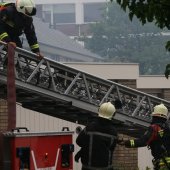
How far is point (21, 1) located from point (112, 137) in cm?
407

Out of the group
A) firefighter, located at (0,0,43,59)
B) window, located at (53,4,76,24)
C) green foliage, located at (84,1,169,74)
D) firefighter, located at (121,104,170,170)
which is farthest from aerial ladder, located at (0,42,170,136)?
window, located at (53,4,76,24)

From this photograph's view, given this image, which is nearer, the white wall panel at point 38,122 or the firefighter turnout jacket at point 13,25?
the firefighter turnout jacket at point 13,25

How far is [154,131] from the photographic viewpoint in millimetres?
12758

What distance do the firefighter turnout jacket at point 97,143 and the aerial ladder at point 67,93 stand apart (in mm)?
3140

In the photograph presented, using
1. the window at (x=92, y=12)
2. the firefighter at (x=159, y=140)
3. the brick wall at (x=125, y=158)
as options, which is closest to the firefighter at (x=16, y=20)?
the firefighter at (x=159, y=140)

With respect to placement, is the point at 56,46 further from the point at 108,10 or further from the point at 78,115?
the point at 78,115

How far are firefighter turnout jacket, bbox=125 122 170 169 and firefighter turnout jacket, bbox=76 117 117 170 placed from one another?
105 cm

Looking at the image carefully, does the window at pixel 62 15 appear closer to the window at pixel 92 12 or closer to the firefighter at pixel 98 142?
the window at pixel 92 12

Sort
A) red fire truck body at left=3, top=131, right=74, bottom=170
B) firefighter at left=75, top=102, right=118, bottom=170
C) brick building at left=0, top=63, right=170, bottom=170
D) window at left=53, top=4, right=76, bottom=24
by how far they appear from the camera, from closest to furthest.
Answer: red fire truck body at left=3, top=131, right=74, bottom=170 → firefighter at left=75, top=102, right=118, bottom=170 → brick building at left=0, top=63, right=170, bottom=170 → window at left=53, top=4, right=76, bottom=24

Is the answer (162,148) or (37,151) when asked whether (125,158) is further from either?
(37,151)

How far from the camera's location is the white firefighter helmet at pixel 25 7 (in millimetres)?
14797

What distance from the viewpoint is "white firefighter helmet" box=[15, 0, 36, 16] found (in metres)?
14.8

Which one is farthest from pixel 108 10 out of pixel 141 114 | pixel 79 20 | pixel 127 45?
pixel 141 114

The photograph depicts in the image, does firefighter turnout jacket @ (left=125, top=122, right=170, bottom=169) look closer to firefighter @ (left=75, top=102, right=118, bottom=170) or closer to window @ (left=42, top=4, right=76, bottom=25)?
firefighter @ (left=75, top=102, right=118, bottom=170)
